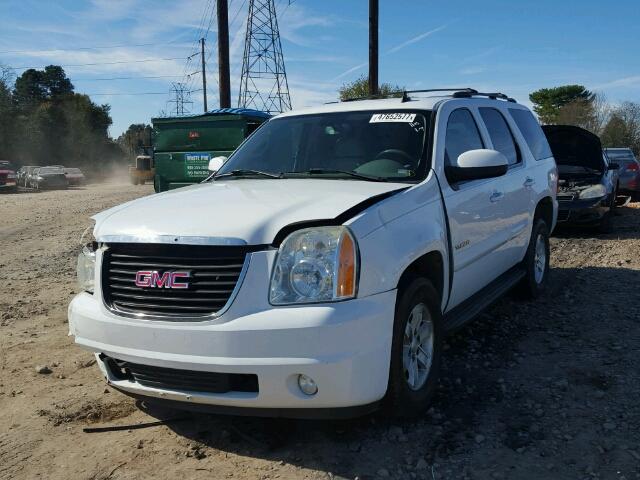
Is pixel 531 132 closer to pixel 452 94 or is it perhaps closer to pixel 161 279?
pixel 452 94

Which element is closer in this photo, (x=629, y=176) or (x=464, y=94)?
(x=464, y=94)

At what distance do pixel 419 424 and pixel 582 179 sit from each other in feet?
27.1

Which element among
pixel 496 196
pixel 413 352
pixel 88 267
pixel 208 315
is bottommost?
pixel 413 352

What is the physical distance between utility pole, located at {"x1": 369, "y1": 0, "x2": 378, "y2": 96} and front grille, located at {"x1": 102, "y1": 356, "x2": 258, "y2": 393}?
57.3ft

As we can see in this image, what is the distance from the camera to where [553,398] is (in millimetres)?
3920

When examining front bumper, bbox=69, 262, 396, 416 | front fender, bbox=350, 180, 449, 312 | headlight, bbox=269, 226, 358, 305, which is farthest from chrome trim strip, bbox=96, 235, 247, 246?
front fender, bbox=350, 180, 449, 312

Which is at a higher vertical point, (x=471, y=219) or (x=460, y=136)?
(x=460, y=136)

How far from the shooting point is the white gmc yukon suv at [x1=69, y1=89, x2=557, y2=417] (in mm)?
2945

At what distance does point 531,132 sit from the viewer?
6434 mm

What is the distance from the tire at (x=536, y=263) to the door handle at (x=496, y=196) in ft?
4.04

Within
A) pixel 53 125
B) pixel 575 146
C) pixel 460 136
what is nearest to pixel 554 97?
pixel 53 125

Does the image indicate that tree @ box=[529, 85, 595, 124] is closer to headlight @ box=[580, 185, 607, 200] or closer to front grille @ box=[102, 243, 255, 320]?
headlight @ box=[580, 185, 607, 200]

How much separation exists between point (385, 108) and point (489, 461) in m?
2.62

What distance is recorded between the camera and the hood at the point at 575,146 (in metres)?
10.8
